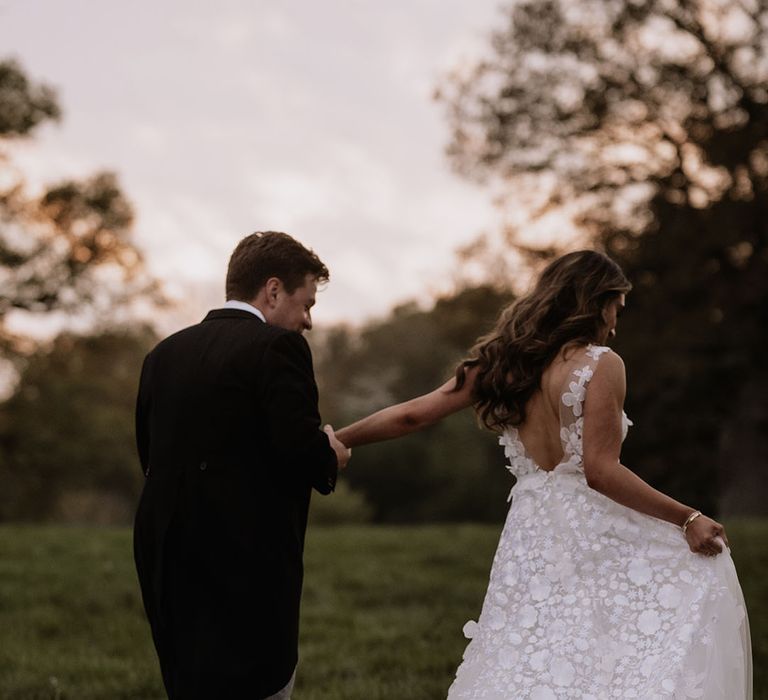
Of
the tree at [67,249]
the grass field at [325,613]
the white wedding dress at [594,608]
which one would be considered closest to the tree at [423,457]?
the tree at [67,249]

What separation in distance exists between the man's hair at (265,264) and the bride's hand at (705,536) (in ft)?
6.26

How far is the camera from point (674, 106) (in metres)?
20.6

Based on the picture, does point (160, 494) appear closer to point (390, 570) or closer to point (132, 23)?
point (390, 570)

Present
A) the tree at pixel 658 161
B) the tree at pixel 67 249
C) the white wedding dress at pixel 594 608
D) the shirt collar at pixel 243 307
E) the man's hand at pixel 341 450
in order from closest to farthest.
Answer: the shirt collar at pixel 243 307
the white wedding dress at pixel 594 608
the man's hand at pixel 341 450
the tree at pixel 658 161
the tree at pixel 67 249

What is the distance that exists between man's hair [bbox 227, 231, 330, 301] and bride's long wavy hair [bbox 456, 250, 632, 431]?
100cm

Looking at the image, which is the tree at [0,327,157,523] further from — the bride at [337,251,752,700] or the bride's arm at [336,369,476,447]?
the bride at [337,251,752,700]

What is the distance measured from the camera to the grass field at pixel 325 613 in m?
6.80

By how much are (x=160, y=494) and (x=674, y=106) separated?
61.7ft

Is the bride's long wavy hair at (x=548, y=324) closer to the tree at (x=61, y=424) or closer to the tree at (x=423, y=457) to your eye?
the tree at (x=423, y=457)

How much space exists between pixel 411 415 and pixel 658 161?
58.5ft

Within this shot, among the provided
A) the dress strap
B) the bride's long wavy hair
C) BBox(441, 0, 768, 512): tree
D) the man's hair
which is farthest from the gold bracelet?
BBox(441, 0, 768, 512): tree

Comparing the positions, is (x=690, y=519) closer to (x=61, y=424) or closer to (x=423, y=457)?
(x=61, y=424)

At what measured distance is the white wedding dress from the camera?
414 cm

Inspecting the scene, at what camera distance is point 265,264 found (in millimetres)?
3953
